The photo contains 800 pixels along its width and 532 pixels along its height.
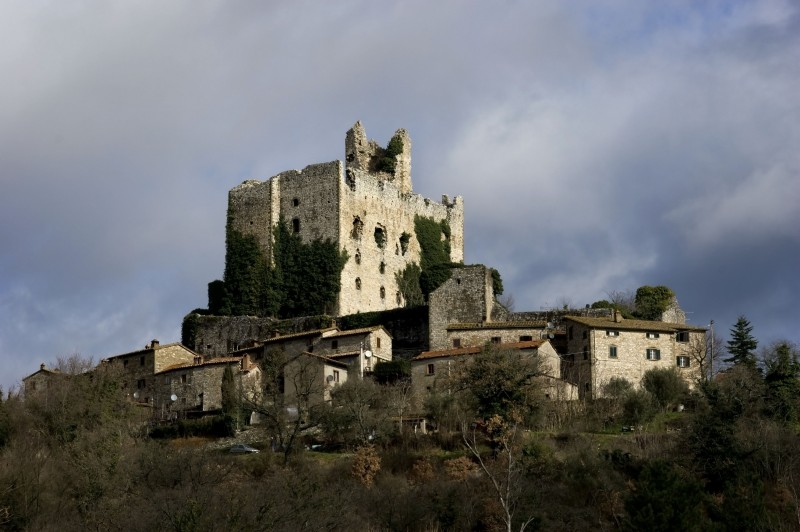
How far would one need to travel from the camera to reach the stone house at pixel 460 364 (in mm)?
74938

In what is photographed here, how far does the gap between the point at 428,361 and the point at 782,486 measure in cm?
2091

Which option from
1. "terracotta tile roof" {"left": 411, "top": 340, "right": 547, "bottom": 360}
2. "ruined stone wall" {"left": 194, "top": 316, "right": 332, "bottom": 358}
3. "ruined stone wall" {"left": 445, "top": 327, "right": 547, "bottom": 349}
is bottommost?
"terracotta tile roof" {"left": 411, "top": 340, "right": 547, "bottom": 360}

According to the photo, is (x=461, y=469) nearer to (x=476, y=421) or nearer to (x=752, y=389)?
(x=476, y=421)

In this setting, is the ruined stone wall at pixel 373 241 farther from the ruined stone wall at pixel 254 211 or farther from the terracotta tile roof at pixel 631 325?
the terracotta tile roof at pixel 631 325

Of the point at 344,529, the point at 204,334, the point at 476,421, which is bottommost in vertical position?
the point at 344,529

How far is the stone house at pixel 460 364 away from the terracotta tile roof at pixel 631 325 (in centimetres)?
260

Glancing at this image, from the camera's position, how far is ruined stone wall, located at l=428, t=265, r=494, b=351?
83.0 meters

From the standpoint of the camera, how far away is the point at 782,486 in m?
64.8

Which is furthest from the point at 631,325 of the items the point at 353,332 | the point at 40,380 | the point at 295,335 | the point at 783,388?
the point at 40,380

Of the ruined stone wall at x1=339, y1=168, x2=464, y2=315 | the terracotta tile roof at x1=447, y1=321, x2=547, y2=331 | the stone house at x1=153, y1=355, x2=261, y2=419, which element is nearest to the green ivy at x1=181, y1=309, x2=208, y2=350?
the stone house at x1=153, y1=355, x2=261, y2=419

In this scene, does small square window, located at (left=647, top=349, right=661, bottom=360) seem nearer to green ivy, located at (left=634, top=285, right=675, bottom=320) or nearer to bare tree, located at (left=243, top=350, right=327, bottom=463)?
green ivy, located at (left=634, top=285, right=675, bottom=320)

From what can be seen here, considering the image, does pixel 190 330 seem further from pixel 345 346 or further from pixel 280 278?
pixel 345 346

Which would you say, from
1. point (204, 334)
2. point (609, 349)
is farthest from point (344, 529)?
point (204, 334)

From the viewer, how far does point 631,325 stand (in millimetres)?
78875
